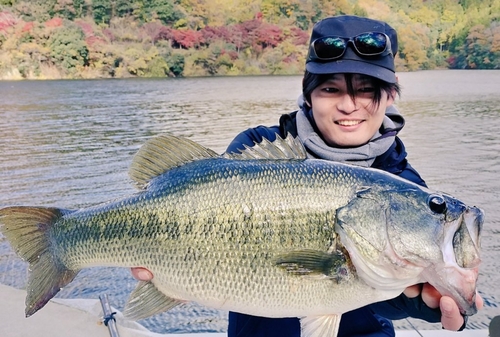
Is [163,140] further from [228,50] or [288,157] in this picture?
[228,50]

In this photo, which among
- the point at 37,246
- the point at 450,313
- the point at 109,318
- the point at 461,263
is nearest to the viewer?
the point at 461,263

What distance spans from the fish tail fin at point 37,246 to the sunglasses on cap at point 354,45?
137 centimetres

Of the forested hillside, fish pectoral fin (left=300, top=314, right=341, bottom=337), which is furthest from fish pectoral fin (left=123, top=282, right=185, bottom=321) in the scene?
the forested hillside

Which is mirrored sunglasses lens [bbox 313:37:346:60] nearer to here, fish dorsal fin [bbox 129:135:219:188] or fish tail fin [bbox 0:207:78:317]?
fish dorsal fin [bbox 129:135:219:188]

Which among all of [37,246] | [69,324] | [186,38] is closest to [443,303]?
[37,246]

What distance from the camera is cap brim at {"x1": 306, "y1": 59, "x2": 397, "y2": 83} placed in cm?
225

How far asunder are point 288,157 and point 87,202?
7.84 m

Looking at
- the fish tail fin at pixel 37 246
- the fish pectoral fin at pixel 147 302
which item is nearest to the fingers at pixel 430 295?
the fish pectoral fin at pixel 147 302

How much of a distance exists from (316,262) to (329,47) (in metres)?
1.05

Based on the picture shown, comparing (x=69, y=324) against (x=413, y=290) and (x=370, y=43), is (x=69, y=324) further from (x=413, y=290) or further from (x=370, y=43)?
(x=370, y=43)

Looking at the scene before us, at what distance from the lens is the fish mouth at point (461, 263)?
5.62ft

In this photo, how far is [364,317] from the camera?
2.32m

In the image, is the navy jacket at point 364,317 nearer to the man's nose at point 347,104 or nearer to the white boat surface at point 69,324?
Answer: the man's nose at point 347,104

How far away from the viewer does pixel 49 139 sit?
16016 mm
